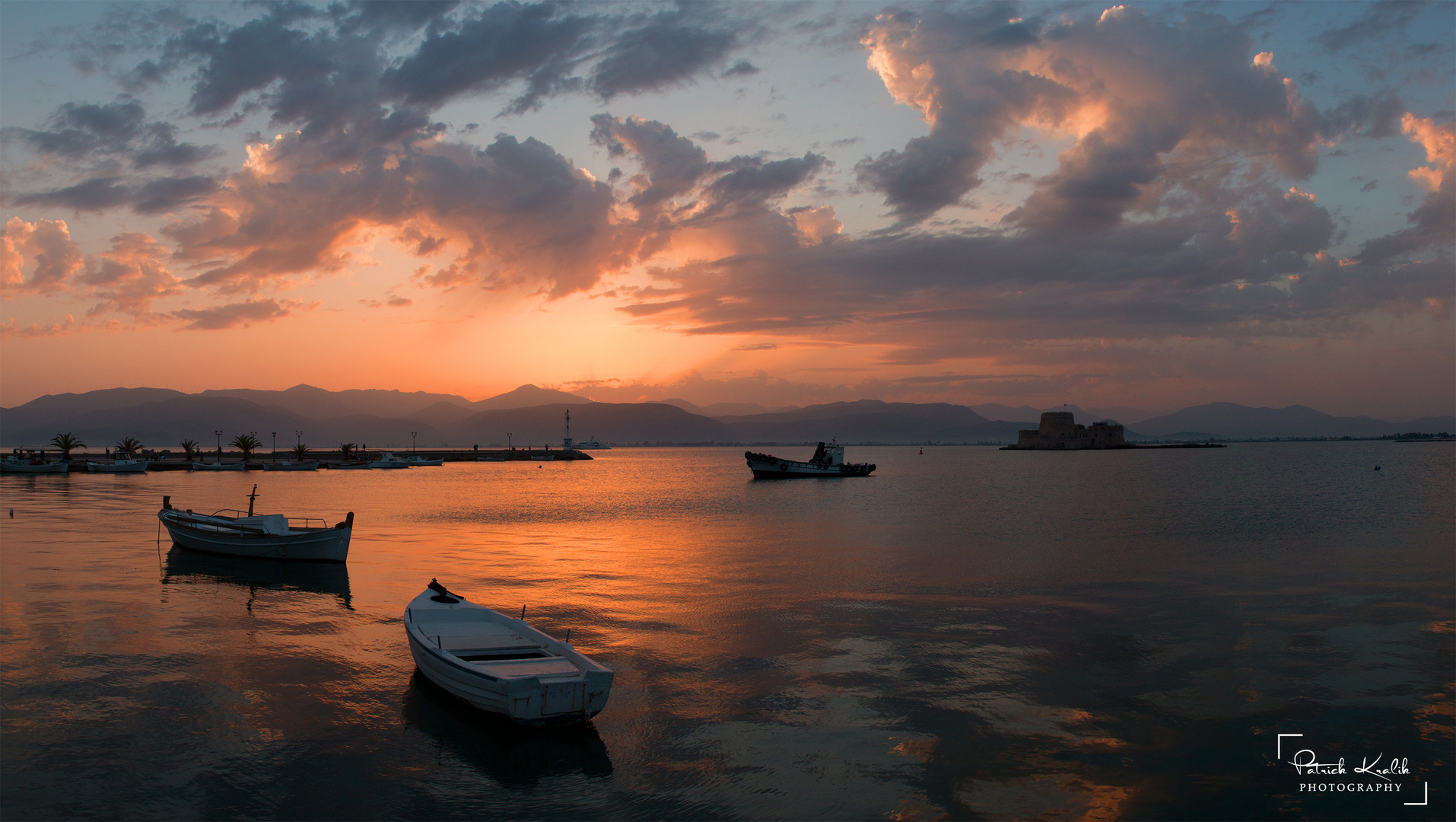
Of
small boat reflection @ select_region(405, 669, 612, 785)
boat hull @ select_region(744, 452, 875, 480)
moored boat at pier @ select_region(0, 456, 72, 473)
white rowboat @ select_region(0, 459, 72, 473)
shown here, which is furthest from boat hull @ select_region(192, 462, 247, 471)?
small boat reflection @ select_region(405, 669, 612, 785)

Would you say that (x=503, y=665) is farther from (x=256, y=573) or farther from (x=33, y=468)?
(x=33, y=468)

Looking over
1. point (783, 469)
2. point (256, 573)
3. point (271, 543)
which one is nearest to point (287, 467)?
point (783, 469)

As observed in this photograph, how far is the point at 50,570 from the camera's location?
27.4 meters

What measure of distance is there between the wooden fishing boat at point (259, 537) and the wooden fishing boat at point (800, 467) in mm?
75075

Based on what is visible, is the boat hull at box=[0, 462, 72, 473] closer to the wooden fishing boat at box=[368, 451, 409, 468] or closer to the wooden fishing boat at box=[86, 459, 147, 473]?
the wooden fishing boat at box=[86, 459, 147, 473]

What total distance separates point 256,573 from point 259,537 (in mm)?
2601

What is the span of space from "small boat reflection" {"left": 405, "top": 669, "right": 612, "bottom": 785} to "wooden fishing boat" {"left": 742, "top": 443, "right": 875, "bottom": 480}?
90644 mm

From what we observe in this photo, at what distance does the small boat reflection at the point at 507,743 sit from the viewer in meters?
11.9

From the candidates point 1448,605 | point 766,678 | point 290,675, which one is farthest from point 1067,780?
point 1448,605

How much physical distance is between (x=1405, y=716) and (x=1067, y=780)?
765cm

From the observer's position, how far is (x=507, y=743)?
12.9m

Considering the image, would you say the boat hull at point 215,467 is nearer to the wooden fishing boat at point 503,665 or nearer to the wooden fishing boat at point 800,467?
the wooden fishing boat at point 800,467

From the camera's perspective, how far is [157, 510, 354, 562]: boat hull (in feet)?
101

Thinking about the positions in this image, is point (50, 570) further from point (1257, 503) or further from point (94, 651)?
point (1257, 503)
